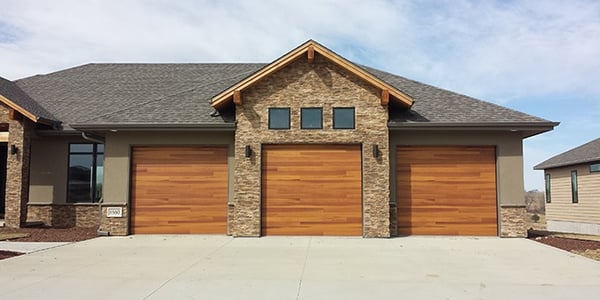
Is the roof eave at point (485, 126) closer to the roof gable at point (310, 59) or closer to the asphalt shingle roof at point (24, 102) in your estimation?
the roof gable at point (310, 59)

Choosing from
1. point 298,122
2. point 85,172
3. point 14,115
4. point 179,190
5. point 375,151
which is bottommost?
point 179,190

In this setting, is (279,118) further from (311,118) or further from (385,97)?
(385,97)

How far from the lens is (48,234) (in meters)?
13.1

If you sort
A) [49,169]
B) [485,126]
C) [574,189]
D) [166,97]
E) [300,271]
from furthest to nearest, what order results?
[574,189], [49,169], [166,97], [485,126], [300,271]

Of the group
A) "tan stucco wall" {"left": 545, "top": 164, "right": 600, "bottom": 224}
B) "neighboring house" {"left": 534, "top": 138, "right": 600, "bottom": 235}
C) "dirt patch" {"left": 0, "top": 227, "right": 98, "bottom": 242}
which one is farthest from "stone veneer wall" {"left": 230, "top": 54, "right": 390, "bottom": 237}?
"tan stucco wall" {"left": 545, "top": 164, "right": 600, "bottom": 224}

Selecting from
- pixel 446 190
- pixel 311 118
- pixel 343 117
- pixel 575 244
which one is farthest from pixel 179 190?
pixel 575 244

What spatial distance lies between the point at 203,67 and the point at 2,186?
9.67m

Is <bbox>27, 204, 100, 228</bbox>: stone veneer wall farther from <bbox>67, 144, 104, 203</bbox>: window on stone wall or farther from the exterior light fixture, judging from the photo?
the exterior light fixture

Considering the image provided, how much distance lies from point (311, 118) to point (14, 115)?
1007 cm

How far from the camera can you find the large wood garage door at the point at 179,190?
43.0 feet

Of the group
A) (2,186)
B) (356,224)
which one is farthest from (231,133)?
(2,186)

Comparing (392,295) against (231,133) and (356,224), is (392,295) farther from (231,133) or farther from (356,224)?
(231,133)

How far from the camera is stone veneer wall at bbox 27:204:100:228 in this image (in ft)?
49.9

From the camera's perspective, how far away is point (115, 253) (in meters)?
9.93
